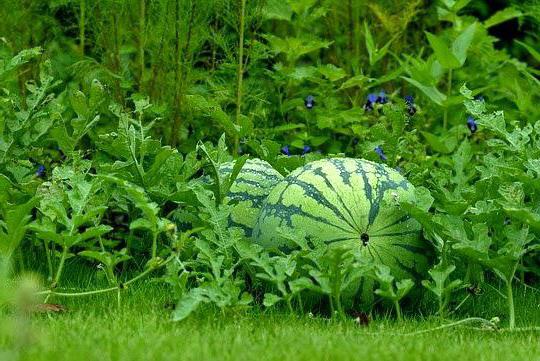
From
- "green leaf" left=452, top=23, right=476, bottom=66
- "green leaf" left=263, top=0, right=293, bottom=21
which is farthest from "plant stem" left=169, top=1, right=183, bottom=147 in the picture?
"green leaf" left=452, top=23, right=476, bottom=66

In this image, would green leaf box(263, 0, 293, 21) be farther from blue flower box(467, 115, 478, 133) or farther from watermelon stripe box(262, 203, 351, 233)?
watermelon stripe box(262, 203, 351, 233)

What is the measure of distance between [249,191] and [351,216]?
0.61 metres

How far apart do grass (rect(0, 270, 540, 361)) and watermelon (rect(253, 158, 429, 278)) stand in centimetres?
27

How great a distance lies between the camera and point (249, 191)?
410cm

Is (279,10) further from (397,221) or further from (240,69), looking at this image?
(397,221)

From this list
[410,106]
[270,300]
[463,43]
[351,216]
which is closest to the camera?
[270,300]

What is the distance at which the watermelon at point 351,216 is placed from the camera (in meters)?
3.64

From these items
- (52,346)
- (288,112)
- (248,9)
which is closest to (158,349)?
(52,346)

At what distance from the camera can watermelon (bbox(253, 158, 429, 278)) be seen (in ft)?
11.9

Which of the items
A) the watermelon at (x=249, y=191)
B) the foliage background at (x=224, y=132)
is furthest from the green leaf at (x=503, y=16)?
the watermelon at (x=249, y=191)

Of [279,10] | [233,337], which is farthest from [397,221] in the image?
[279,10]

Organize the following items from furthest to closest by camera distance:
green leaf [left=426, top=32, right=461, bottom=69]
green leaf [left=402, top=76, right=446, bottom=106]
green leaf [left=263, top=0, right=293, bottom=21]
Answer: green leaf [left=263, top=0, right=293, bottom=21] < green leaf [left=402, top=76, right=446, bottom=106] < green leaf [left=426, top=32, right=461, bottom=69]

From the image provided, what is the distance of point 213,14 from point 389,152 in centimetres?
151

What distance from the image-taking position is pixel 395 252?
3650mm
